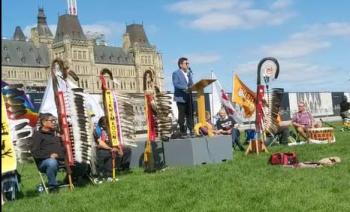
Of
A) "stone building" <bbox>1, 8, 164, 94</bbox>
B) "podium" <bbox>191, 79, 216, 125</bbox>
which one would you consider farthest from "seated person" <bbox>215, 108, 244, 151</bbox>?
"stone building" <bbox>1, 8, 164, 94</bbox>

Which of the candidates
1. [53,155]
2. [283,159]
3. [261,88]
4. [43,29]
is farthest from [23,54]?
[53,155]

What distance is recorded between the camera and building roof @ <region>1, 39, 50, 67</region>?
162 meters

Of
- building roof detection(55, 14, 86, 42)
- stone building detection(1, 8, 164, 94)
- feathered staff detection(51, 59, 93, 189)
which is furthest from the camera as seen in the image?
building roof detection(55, 14, 86, 42)

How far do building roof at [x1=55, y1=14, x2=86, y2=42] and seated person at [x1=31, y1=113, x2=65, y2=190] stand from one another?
17276cm

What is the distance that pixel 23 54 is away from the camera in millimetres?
168250

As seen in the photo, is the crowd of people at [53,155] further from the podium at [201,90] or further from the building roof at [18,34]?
the building roof at [18,34]

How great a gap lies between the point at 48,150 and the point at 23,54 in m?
165

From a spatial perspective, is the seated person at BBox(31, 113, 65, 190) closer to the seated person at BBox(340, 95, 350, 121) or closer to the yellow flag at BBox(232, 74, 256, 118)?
the yellow flag at BBox(232, 74, 256, 118)

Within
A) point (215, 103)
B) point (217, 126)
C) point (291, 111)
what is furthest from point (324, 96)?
point (217, 126)

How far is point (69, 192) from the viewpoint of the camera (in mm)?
9539

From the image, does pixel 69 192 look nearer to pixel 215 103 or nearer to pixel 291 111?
pixel 215 103

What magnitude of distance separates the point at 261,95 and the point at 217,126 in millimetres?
3123

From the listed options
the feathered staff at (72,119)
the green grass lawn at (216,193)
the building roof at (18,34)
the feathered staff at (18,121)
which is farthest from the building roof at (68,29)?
the green grass lawn at (216,193)

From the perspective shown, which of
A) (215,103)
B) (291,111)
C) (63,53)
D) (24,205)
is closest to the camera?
(24,205)
